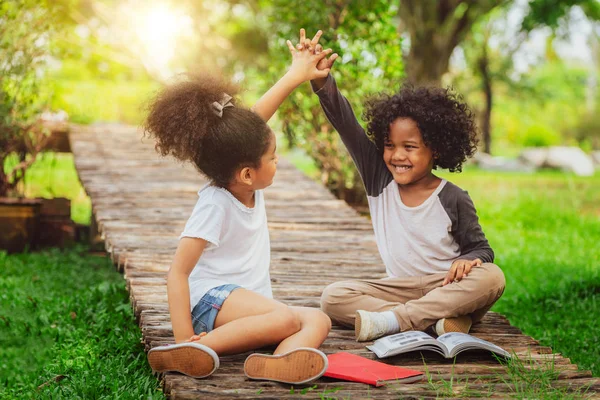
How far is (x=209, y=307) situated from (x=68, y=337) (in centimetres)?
164

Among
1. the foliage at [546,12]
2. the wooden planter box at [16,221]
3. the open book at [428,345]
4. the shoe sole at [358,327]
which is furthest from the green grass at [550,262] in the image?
the wooden planter box at [16,221]

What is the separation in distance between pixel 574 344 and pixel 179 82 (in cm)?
284

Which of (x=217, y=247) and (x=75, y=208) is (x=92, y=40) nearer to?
(x=75, y=208)

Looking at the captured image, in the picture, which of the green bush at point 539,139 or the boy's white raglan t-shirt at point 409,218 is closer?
the boy's white raglan t-shirt at point 409,218

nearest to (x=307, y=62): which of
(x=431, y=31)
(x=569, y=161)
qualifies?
(x=431, y=31)

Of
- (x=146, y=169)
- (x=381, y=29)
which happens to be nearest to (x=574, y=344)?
(x=381, y=29)

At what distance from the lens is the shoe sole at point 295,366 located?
9.60 feet

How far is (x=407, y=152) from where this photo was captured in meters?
3.85

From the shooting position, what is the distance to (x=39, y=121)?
7.91 metres

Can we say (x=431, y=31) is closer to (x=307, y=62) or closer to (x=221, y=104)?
(x=307, y=62)

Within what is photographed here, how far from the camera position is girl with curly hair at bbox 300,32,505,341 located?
3.68m

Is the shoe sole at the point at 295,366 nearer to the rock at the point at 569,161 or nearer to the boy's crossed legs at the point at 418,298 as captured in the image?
the boy's crossed legs at the point at 418,298

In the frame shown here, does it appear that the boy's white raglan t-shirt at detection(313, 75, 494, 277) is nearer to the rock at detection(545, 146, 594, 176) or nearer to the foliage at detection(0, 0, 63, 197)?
the foliage at detection(0, 0, 63, 197)

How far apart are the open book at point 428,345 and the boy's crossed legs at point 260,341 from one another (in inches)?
10.1
